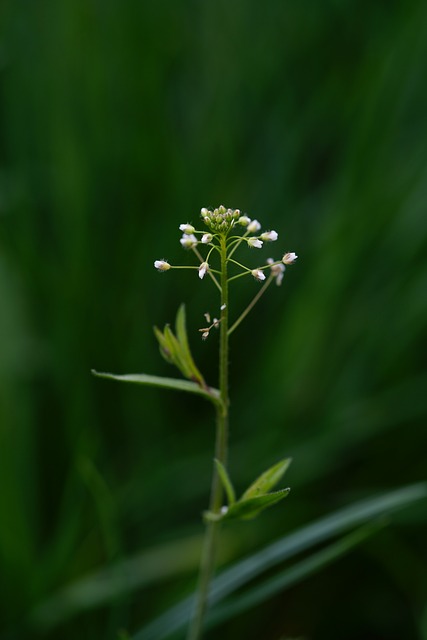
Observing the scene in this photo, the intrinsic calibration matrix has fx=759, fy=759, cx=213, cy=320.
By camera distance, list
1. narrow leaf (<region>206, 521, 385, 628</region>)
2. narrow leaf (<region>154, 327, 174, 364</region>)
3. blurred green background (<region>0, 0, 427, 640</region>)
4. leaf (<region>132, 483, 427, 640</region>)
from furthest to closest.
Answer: blurred green background (<region>0, 0, 427, 640</region>) → leaf (<region>132, 483, 427, 640</region>) → narrow leaf (<region>206, 521, 385, 628</region>) → narrow leaf (<region>154, 327, 174, 364</region>)

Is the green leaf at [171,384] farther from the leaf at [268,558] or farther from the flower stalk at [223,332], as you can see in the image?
the leaf at [268,558]

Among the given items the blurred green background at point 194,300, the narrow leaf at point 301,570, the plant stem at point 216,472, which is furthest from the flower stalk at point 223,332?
the blurred green background at point 194,300

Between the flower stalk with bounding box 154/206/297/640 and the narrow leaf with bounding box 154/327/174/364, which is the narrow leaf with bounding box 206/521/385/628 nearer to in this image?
the flower stalk with bounding box 154/206/297/640

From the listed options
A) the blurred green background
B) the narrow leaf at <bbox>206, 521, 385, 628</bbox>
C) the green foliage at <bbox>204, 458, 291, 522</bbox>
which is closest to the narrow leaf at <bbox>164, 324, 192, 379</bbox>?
the green foliage at <bbox>204, 458, 291, 522</bbox>

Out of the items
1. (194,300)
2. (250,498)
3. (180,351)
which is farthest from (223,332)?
(194,300)

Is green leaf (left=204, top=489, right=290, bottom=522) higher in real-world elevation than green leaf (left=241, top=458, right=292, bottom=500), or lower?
lower

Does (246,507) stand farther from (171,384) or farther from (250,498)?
(171,384)

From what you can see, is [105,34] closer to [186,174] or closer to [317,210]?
[186,174]
